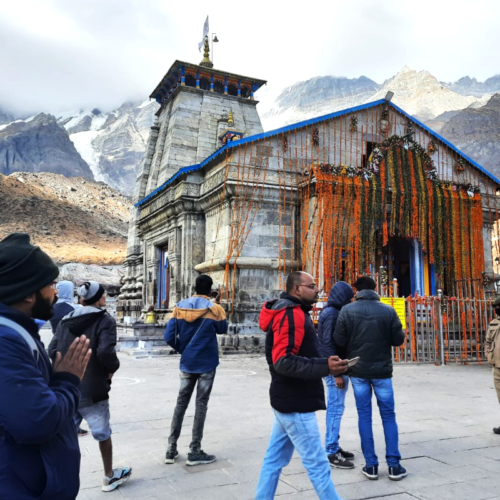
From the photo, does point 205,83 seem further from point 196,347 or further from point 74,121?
point 74,121

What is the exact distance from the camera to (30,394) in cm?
178

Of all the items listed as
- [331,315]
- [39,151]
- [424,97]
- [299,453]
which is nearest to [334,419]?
[331,315]

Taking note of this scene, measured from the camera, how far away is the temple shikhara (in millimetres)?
13961

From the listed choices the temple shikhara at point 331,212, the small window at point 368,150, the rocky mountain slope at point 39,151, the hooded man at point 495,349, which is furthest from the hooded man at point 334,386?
the rocky mountain slope at point 39,151

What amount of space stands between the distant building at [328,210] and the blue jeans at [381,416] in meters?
9.13

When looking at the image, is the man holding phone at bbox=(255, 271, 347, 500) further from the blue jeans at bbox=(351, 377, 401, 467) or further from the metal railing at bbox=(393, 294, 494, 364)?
the metal railing at bbox=(393, 294, 494, 364)

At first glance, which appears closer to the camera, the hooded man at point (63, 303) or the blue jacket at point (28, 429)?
the blue jacket at point (28, 429)

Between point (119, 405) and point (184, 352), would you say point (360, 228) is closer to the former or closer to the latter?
→ point (119, 405)

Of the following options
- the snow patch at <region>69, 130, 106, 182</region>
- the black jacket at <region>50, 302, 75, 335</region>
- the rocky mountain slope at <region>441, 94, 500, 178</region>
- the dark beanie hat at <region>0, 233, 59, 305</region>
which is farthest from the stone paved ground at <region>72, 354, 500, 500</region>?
the snow patch at <region>69, 130, 106, 182</region>

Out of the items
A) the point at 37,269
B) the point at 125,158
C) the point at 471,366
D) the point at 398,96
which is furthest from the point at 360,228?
the point at 398,96

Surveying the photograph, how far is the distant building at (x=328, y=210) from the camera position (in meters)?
14.0

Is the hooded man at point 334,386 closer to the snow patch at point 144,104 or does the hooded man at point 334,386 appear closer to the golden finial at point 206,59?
the golden finial at point 206,59

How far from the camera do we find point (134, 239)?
24.1m

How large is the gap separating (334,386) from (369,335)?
853 mm
